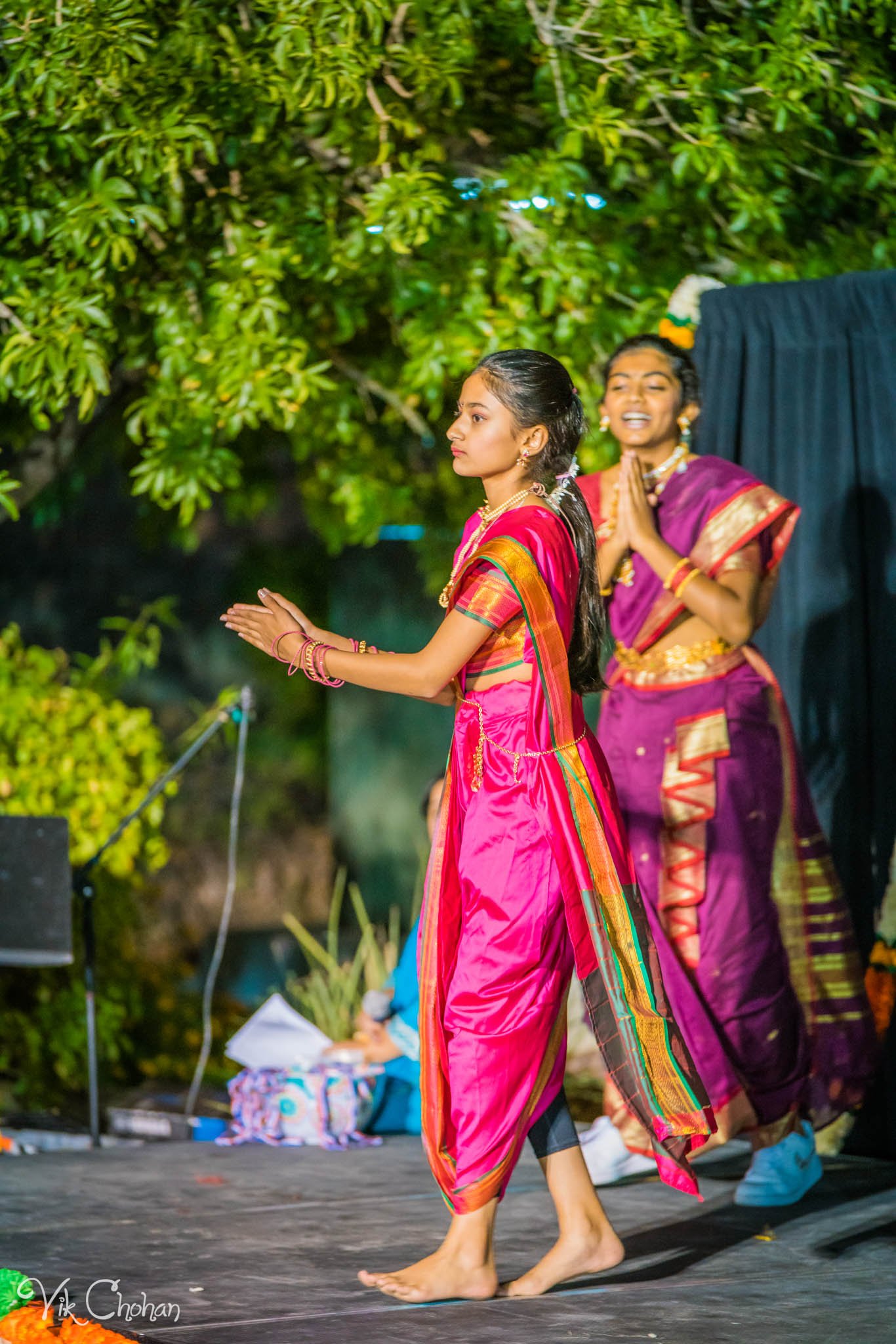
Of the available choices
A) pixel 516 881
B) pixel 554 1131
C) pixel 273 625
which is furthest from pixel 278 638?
pixel 554 1131

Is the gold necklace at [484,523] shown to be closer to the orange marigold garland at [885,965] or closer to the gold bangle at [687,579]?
the gold bangle at [687,579]

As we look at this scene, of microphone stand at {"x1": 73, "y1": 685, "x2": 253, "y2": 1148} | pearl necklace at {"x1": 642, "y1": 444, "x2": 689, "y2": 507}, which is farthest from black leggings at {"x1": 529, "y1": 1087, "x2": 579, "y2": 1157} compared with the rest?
microphone stand at {"x1": 73, "y1": 685, "x2": 253, "y2": 1148}

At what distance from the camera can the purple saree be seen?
3734 millimetres

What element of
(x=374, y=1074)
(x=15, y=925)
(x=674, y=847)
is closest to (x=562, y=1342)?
(x=674, y=847)

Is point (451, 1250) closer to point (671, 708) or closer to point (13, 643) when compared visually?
point (671, 708)

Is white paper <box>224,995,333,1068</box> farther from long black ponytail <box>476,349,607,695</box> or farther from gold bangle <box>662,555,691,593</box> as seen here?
long black ponytail <box>476,349,607,695</box>

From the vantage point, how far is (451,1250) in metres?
2.87

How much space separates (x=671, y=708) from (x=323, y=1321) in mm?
1663

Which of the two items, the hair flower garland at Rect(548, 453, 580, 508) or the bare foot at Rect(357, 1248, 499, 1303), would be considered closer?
the bare foot at Rect(357, 1248, 499, 1303)

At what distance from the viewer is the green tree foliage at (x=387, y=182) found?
14.2 feet

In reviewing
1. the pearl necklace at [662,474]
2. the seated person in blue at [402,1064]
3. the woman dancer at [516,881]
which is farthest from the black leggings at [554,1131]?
the seated person in blue at [402,1064]

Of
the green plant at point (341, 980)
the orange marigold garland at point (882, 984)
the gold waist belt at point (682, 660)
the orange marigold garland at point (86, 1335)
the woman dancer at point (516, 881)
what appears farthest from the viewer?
the green plant at point (341, 980)

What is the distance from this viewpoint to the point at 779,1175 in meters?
3.75

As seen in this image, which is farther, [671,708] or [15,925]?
[15,925]
